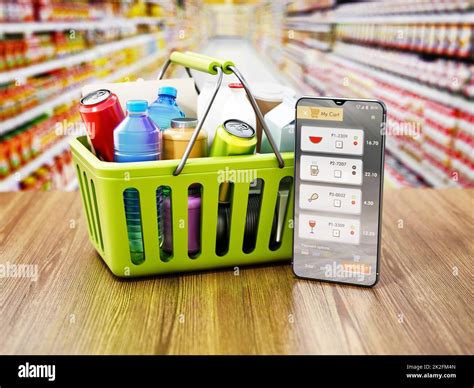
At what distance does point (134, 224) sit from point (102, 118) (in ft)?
0.64

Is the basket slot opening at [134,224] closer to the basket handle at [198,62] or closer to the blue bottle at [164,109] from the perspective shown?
the blue bottle at [164,109]

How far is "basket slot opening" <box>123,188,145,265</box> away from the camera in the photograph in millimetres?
976

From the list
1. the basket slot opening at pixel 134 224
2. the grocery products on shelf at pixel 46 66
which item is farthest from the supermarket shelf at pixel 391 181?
the basket slot opening at pixel 134 224

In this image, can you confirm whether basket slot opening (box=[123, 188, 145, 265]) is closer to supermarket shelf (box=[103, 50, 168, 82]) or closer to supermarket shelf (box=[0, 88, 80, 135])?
supermarket shelf (box=[0, 88, 80, 135])

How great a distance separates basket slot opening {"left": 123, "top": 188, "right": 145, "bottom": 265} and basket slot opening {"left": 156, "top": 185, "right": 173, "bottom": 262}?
0.12ft

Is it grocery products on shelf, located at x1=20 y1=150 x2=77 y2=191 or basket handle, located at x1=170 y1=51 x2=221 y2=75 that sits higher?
basket handle, located at x1=170 y1=51 x2=221 y2=75

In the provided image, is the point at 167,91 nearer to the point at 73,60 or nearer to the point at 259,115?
the point at 259,115

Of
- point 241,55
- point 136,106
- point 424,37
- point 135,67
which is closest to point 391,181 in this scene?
point 424,37

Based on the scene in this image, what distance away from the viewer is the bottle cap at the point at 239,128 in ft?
3.27

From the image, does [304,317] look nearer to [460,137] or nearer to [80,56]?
[460,137]

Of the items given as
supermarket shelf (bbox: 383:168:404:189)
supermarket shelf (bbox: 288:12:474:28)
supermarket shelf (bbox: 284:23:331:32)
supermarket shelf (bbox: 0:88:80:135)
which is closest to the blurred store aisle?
supermarket shelf (bbox: 284:23:331:32)

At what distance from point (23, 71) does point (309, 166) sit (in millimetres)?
2788

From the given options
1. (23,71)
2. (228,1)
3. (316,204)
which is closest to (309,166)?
(316,204)
